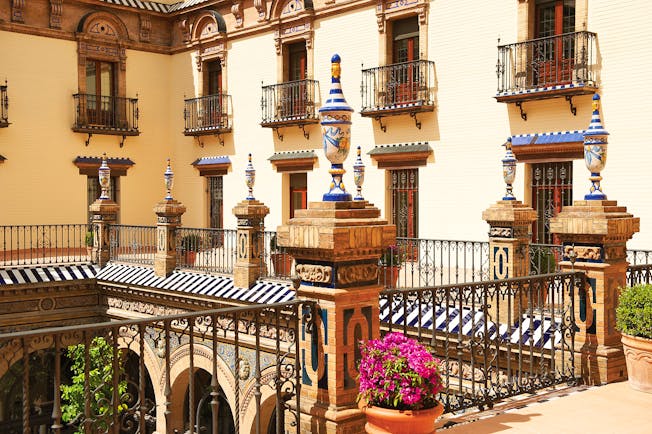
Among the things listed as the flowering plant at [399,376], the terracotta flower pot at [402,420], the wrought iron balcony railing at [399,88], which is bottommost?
the terracotta flower pot at [402,420]

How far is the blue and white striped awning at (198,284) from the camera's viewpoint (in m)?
13.8

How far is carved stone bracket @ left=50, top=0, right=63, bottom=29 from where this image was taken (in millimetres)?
21656

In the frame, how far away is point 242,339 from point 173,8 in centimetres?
1429

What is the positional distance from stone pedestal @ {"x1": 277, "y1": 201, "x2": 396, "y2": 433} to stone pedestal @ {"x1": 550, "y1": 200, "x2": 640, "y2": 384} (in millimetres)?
3052

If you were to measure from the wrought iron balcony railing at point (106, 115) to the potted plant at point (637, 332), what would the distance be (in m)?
18.9

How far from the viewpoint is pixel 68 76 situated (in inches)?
879

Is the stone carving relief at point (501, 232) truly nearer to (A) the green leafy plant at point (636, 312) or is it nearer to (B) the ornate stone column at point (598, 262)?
(B) the ornate stone column at point (598, 262)

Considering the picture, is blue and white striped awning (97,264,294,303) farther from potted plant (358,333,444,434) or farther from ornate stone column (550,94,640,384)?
potted plant (358,333,444,434)

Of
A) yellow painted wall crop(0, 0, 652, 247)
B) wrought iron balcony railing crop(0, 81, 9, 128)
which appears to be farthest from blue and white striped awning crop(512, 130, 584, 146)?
wrought iron balcony railing crop(0, 81, 9, 128)

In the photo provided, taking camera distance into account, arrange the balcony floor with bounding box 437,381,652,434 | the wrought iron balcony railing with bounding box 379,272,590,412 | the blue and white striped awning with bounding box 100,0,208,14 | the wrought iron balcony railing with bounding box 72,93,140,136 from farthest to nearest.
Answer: the blue and white striped awning with bounding box 100,0,208,14
the wrought iron balcony railing with bounding box 72,93,140,136
the wrought iron balcony railing with bounding box 379,272,590,412
the balcony floor with bounding box 437,381,652,434

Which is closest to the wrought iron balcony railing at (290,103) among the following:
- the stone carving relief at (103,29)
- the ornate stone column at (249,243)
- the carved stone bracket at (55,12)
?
the ornate stone column at (249,243)

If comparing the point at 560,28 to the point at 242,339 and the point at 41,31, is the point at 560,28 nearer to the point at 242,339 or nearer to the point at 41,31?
the point at 242,339

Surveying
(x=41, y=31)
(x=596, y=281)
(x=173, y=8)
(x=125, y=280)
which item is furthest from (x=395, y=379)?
(x=173, y=8)

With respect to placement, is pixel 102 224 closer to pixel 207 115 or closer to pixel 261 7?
pixel 207 115
